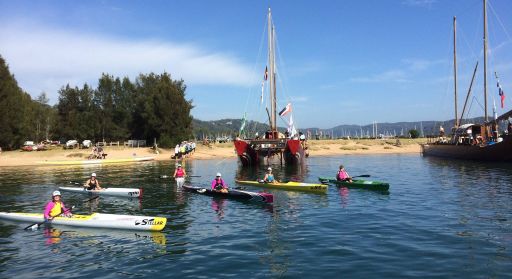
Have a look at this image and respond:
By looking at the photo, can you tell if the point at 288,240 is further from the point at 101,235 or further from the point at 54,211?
the point at 54,211

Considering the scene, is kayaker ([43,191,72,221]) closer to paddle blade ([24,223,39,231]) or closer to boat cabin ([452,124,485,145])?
paddle blade ([24,223,39,231])

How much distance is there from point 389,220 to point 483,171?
25.8 meters

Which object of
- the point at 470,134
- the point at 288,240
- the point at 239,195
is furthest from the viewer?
the point at 470,134

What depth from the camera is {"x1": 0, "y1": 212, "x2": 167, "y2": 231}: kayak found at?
17.0m

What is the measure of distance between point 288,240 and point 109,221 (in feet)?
25.6

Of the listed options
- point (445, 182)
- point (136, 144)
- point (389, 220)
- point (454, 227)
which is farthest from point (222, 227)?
point (136, 144)

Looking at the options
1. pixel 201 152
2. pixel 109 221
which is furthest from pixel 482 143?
pixel 109 221

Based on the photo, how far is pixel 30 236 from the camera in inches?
678

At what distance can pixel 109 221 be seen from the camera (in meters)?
17.7

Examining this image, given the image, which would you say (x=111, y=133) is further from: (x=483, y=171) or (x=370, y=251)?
(x=370, y=251)

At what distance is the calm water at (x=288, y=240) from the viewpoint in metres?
12.1

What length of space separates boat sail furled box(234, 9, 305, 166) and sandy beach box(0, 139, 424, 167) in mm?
21403

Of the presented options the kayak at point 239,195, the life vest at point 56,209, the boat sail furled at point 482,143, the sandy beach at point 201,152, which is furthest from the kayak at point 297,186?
the sandy beach at point 201,152

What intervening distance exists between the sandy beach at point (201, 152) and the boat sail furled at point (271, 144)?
2140 centimetres
